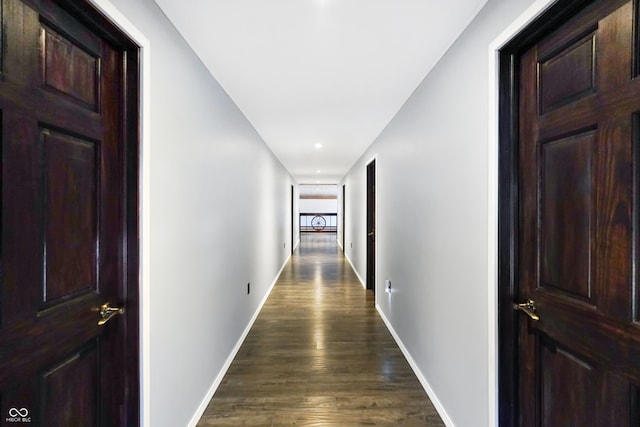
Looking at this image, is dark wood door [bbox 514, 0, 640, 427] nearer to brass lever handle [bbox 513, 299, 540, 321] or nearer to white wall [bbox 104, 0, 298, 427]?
brass lever handle [bbox 513, 299, 540, 321]

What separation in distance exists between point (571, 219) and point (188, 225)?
1.82m

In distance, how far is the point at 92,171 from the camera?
1.08 metres

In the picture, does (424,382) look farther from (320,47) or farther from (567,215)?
(320,47)

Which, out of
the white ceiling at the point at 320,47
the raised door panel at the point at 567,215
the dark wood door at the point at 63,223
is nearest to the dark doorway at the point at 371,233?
the white ceiling at the point at 320,47

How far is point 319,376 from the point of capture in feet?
7.20

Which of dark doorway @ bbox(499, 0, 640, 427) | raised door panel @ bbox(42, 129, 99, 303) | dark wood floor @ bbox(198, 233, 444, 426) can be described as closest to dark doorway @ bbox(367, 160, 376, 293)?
dark wood floor @ bbox(198, 233, 444, 426)

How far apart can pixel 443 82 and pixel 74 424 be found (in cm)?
247

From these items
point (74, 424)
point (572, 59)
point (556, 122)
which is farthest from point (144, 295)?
point (572, 59)

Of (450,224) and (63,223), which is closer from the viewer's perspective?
(63,223)

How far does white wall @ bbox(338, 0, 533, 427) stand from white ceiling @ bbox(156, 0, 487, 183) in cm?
17

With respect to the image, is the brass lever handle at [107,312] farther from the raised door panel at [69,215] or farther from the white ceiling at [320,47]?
the white ceiling at [320,47]

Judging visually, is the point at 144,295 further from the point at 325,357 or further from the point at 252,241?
the point at 252,241

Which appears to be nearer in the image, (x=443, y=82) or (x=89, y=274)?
(x=89, y=274)

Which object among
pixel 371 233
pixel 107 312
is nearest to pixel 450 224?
pixel 107 312
